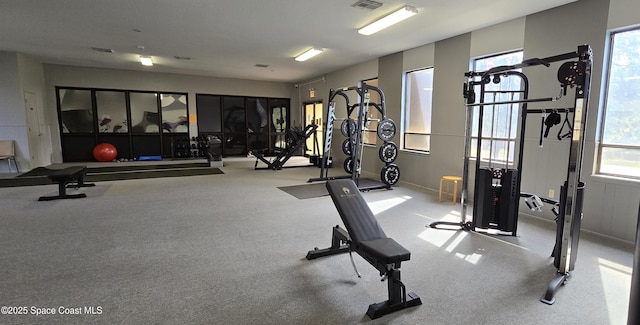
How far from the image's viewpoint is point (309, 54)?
23.1 ft

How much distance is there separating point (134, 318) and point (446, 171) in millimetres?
5267

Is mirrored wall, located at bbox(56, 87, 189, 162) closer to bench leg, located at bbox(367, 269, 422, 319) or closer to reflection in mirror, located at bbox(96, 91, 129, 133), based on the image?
reflection in mirror, located at bbox(96, 91, 129, 133)

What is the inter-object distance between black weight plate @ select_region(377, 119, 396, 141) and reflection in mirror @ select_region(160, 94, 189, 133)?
24.4ft

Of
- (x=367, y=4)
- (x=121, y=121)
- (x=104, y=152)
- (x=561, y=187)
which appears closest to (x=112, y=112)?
(x=121, y=121)

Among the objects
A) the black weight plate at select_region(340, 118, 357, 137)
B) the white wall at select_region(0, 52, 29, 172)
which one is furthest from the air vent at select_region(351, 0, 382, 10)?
the white wall at select_region(0, 52, 29, 172)

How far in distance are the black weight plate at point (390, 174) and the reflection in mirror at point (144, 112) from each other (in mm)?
8004

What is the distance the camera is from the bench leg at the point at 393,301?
218 centimetres

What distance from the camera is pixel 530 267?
2936 millimetres

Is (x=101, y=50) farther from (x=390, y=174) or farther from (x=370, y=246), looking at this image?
(x=370, y=246)

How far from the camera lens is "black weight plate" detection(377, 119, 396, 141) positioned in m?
6.02

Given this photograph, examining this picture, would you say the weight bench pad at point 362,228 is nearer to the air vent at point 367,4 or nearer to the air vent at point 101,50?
the air vent at point 367,4

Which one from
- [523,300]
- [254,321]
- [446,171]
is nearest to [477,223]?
[523,300]

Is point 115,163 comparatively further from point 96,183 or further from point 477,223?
point 477,223

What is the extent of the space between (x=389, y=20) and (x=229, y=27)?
2.60 m
